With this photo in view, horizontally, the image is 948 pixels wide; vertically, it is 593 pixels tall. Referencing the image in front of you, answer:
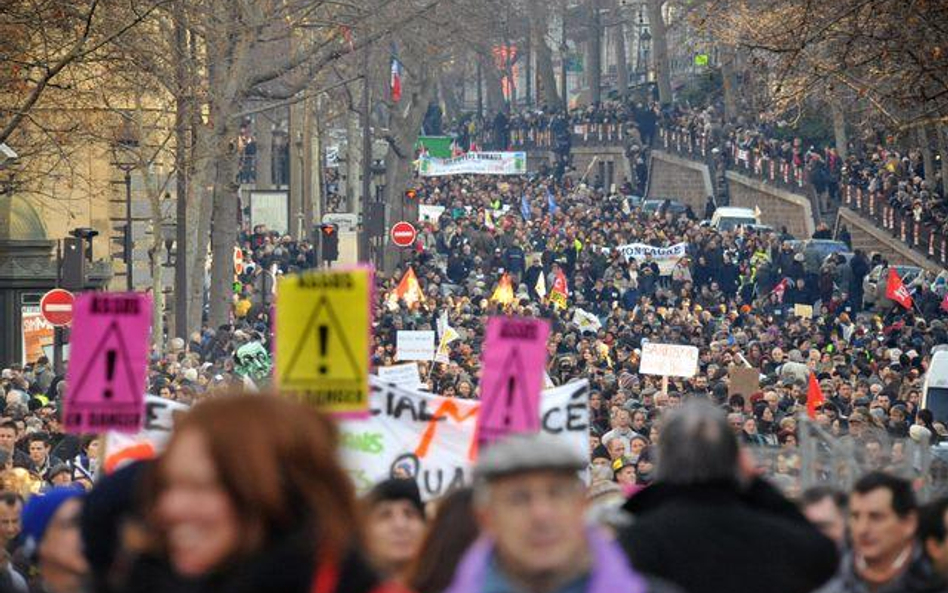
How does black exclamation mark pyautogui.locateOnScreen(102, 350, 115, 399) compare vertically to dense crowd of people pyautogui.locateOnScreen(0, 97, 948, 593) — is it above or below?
above

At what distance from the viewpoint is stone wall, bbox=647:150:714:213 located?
68.2m

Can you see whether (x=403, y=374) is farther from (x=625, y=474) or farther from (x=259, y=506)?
(x=259, y=506)

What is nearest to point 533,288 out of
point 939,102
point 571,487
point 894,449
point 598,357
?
point 598,357

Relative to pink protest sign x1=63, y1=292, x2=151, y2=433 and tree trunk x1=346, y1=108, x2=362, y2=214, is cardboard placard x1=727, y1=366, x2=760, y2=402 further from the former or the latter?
tree trunk x1=346, y1=108, x2=362, y2=214

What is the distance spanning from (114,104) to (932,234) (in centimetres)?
1444

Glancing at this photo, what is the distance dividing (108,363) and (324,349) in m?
1.67

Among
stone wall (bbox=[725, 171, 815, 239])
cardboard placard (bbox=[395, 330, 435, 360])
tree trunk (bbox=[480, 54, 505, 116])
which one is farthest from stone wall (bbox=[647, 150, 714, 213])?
cardboard placard (bbox=[395, 330, 435, 360])

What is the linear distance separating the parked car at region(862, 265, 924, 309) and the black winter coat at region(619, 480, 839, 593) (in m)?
34.7

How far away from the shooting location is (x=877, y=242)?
160 feet

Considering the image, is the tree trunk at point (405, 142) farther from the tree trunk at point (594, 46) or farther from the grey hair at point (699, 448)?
the grey hair at point (699, 448)

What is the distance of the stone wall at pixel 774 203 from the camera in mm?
56878

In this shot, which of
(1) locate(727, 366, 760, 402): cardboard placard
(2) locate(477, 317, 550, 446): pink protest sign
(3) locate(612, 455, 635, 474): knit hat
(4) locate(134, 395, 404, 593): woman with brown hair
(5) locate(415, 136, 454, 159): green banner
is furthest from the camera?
(5) locate(415, 136, 454, 159): green banner

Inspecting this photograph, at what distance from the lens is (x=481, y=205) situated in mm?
67938

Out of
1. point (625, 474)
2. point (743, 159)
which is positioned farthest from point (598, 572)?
point (743, 159)
